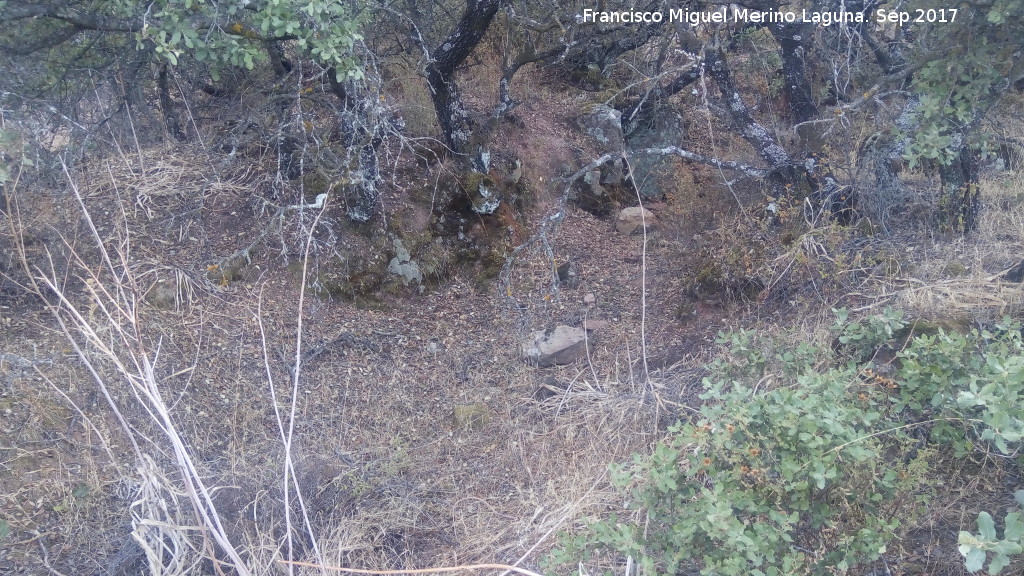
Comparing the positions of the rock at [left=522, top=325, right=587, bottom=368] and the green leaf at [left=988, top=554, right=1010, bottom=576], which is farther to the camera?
the rock at [left=522, top=325, right=587, bottom=368]

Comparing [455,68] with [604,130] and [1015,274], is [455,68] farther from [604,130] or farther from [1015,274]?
[1015,274]

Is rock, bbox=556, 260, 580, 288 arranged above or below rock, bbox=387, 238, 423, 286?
below

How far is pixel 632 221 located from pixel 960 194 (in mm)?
2301

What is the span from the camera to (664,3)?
477 cm

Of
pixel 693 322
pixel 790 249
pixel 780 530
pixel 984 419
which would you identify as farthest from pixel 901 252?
pixel 780 530

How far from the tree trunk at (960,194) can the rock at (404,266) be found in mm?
3413

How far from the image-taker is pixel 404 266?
4832 mm

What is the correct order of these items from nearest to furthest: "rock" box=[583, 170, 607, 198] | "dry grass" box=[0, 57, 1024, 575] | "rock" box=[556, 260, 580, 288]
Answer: "dry grass" box=[0, 57, 1024, 575], "rock" box=[556, 260, 580, 288], "rock" box=[583, 170, 607, 198]

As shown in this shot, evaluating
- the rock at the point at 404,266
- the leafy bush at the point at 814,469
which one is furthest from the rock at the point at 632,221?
the leafy bush at the point at 814,469

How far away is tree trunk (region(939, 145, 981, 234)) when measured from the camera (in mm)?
4180

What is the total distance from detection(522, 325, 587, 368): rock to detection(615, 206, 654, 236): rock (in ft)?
4.87

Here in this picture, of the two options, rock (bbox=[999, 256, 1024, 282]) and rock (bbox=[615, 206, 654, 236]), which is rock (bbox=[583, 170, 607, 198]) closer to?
rock (bbox=[615, 206, 654, 236])

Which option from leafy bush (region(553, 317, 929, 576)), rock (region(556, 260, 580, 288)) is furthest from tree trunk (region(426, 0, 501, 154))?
leafy bush (region(553, 317, 929, 576))

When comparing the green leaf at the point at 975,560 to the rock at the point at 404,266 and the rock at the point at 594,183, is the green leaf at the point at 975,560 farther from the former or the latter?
the rock at the point at 594,183
